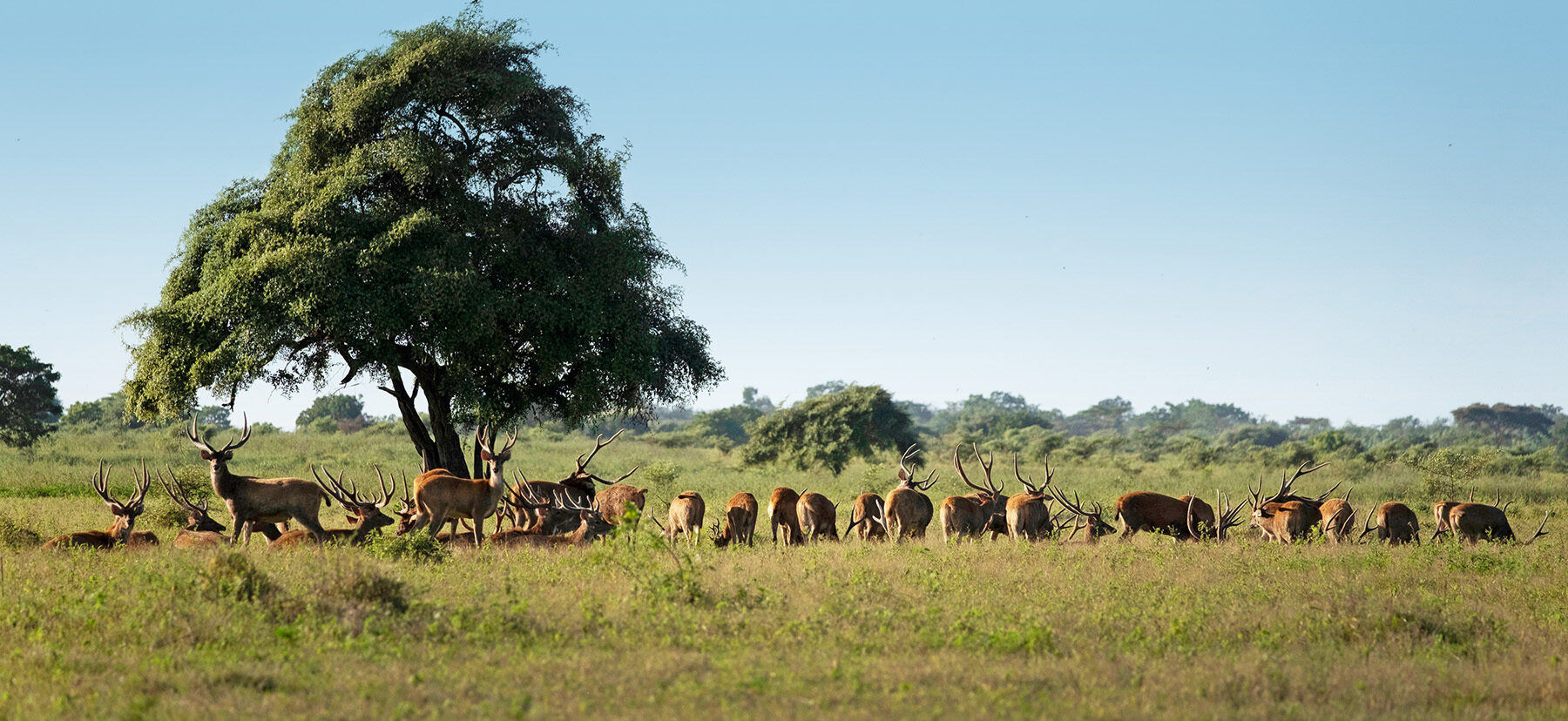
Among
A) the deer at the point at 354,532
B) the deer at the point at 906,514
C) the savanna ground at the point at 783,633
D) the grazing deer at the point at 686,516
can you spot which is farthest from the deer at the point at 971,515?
the deer at the point at 354,532

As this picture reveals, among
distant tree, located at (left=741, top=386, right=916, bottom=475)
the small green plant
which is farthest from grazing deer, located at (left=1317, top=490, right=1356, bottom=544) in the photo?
distant tree, located at (left=741, top=386, right=916, bottom=475)

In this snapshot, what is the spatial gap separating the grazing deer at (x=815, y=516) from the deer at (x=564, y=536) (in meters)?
3.11

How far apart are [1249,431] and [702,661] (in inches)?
4426

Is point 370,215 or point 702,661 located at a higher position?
point 370,215

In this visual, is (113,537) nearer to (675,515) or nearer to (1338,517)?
(675,515)

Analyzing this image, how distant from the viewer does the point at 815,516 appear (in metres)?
17.2

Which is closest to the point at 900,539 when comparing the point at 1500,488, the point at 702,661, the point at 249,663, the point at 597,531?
the point at 597,531

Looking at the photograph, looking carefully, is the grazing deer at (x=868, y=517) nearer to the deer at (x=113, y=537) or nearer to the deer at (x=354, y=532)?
the deer at (x=354, y=532)

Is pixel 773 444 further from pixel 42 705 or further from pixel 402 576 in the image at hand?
pixel 42 705

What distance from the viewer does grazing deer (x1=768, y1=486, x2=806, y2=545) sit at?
672 inches

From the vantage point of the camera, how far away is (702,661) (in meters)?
8.27

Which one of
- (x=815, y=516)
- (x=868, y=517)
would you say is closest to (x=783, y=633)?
(x=815, y=516)

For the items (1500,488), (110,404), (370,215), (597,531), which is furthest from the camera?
(110,404)

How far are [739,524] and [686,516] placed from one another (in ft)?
2.64
